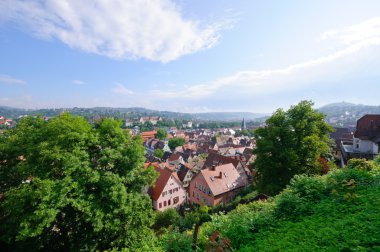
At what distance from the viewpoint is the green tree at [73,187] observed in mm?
10047

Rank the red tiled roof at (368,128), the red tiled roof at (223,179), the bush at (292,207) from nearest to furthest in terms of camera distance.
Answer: the bush at (292,207) < the red tiled roof at (368,128) < the red tiled roof at (223,179)

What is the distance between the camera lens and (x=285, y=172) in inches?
691

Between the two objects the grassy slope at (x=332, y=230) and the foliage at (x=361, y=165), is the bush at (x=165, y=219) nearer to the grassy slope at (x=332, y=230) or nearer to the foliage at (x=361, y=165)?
the foliage at (x=361, y=165)

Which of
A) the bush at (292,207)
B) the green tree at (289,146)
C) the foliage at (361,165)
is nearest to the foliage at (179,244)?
the bush at (292,207)

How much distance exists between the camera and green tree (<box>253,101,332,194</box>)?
1705cm

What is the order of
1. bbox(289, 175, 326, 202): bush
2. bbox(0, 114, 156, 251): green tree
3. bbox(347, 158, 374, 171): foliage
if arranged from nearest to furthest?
1. bbox(289, 175, 326, 202): bush
2. bbox(0, 114, 156, 251): green tree
3. bbox(347, 158, 374, 171): foliage

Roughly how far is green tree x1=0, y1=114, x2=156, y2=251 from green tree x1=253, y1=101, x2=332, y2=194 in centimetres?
983

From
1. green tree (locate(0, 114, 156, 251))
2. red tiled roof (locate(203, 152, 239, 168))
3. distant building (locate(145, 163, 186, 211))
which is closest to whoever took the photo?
green tree (locate(0, 114, 156, 251))

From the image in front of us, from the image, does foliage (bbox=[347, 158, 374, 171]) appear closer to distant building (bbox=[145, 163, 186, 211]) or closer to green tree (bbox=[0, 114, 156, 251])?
green tree (bbox=[0, 114, 156, 251])

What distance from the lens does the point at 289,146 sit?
17766mm

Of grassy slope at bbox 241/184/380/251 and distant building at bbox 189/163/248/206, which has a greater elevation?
grassy slope at bbox 241/184/380/251

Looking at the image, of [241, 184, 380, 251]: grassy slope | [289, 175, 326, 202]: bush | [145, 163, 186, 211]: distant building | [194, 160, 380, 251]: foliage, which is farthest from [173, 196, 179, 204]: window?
[241, 184, 380, 251]: grassy slope

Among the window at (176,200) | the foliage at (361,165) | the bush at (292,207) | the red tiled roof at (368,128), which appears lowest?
the window at (176,200)

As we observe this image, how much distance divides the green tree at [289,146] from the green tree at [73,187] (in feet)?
32.3
